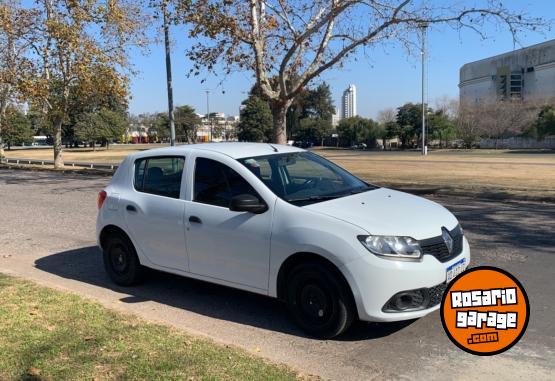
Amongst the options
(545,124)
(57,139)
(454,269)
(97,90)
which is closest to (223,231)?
(454,269)

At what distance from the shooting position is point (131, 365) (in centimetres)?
400

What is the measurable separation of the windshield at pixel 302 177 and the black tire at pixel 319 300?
2.26 feet

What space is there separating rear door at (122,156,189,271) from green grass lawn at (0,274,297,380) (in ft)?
2.89

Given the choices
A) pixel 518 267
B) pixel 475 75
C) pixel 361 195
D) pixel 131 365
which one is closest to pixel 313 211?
pixel 361 195

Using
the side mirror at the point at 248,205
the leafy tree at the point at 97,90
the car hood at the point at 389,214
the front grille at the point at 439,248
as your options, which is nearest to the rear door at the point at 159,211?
the side mirror at the point at 248,205

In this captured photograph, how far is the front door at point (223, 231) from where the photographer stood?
199 inches

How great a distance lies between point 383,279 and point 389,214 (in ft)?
2.07

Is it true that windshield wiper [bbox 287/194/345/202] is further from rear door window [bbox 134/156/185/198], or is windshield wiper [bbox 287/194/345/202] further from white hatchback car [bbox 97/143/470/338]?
rear door window [bbox 134/156/185/198]

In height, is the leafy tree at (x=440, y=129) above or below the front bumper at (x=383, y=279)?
above

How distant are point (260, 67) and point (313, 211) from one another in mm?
14366

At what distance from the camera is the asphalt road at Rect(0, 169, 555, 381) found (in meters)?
4.20

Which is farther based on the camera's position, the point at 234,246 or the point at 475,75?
the point at 475,75

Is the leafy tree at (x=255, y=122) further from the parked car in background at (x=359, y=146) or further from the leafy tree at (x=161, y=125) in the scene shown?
the leafy tree at (x=161, y=125)

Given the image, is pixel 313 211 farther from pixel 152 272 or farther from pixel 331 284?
pixel 152 272
